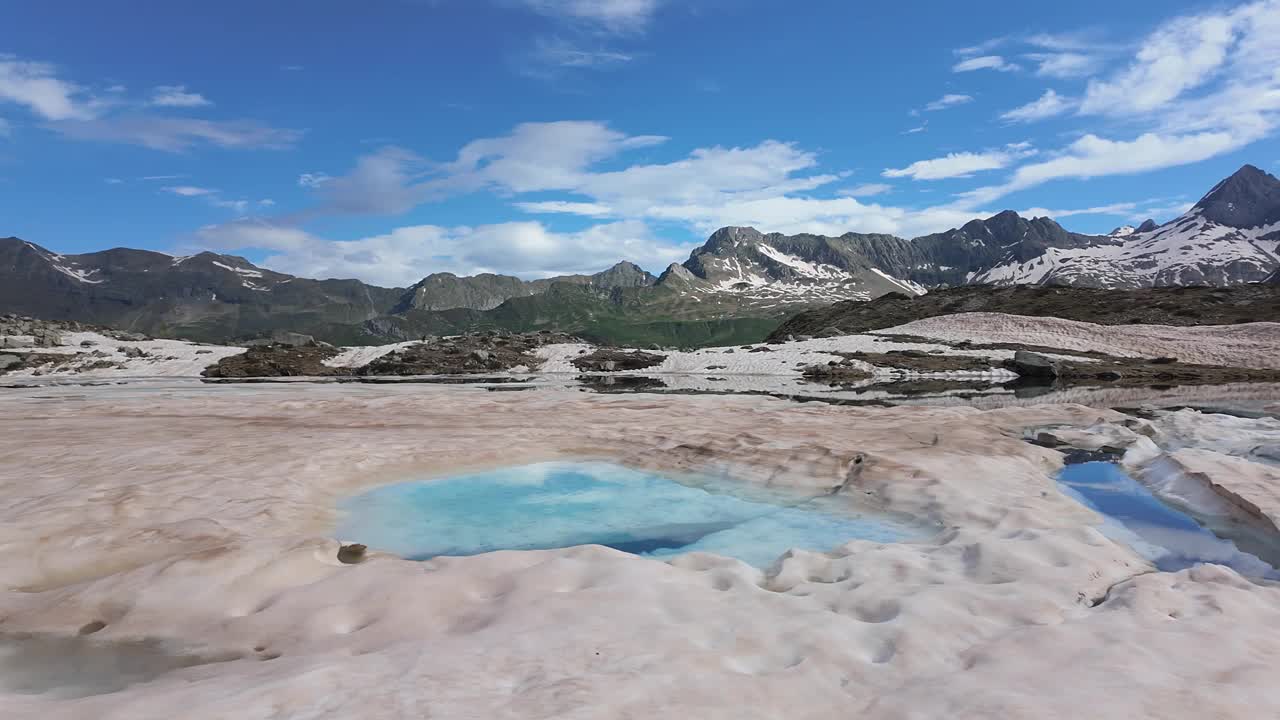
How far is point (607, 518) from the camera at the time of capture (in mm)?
10523

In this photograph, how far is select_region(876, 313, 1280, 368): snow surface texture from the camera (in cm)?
5188

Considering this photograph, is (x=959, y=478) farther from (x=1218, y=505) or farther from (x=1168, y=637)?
(x=1168, y=637)

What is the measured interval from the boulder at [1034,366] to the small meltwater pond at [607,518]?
42507 millimetres

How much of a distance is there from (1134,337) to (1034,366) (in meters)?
22.0

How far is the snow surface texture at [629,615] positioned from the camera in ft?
14.2

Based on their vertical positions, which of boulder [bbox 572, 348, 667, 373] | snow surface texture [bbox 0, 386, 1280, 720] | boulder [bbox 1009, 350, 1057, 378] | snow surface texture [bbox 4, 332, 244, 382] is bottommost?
boulder [bbox 1009, 350, 1057, 378]

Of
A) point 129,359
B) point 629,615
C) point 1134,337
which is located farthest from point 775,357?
point 129,359

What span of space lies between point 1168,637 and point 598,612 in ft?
15.8

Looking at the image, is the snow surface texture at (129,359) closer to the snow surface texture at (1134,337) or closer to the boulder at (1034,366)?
the boulder at (1034,366)

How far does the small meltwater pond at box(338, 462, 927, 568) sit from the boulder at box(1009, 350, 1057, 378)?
139ft

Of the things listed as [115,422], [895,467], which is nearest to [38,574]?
[895,467]

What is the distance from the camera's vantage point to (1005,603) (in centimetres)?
609

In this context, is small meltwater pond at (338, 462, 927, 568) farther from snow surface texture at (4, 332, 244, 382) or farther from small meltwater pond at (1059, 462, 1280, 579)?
snow surface texture at (4, 332, 244, 382)

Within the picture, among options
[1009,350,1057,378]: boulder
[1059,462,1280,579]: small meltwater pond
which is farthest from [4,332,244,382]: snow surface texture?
[1009,350,1057,378]: boulder
